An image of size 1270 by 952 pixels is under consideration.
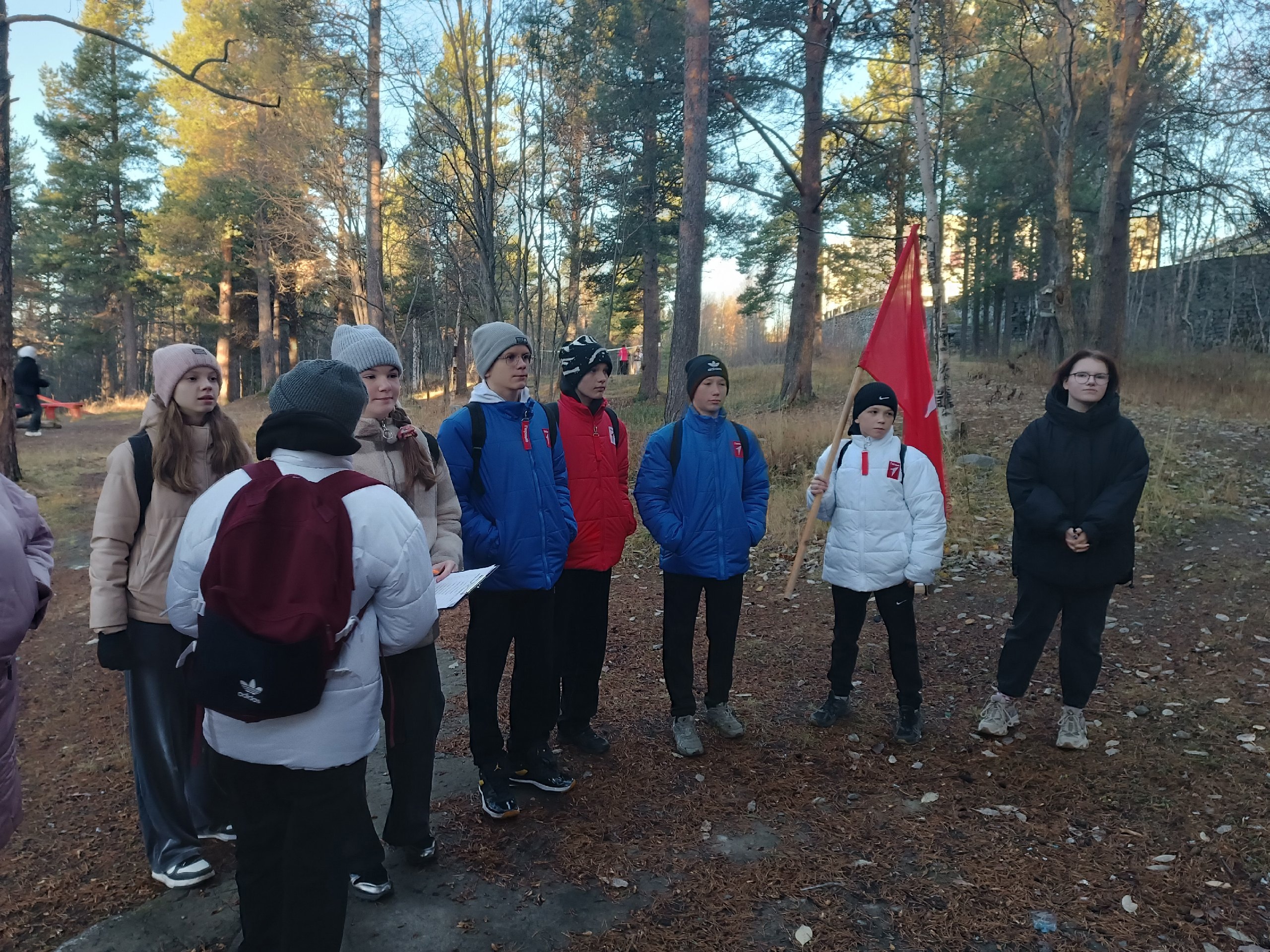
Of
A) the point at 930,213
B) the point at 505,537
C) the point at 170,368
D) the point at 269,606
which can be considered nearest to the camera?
the point at 269,606

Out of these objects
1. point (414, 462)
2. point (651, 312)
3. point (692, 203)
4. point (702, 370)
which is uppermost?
point (692, 203)

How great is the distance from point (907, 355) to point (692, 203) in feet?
20.1

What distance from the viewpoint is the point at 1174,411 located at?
44.3 feet

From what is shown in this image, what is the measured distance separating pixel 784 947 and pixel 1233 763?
9.00 feet

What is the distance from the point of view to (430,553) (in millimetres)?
2875

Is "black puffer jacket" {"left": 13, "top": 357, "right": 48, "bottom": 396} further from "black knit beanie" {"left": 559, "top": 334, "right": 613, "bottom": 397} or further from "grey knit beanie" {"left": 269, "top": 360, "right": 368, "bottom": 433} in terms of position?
Answer: "grey knit beanie" {"left": 269, "top": 360, "right": 368, "bottom": 433}

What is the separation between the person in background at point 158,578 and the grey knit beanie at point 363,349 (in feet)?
1.69

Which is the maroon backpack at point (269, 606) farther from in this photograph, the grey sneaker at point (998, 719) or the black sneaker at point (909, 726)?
the grey sneaker at point (998, 719)

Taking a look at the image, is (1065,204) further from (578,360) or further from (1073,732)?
(578,360)

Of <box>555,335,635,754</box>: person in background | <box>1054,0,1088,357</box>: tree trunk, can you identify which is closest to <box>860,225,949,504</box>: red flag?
<box>555,335,635,754</box>: person in background

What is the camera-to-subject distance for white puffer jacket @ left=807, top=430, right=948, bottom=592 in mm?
4184

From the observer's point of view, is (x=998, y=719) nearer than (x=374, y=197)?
Yes

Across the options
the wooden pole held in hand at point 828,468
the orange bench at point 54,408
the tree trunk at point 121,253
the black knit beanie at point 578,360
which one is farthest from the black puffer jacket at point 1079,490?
the tree trunk at point 121,253

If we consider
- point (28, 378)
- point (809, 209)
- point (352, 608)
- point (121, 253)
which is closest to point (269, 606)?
point (352, 608)
